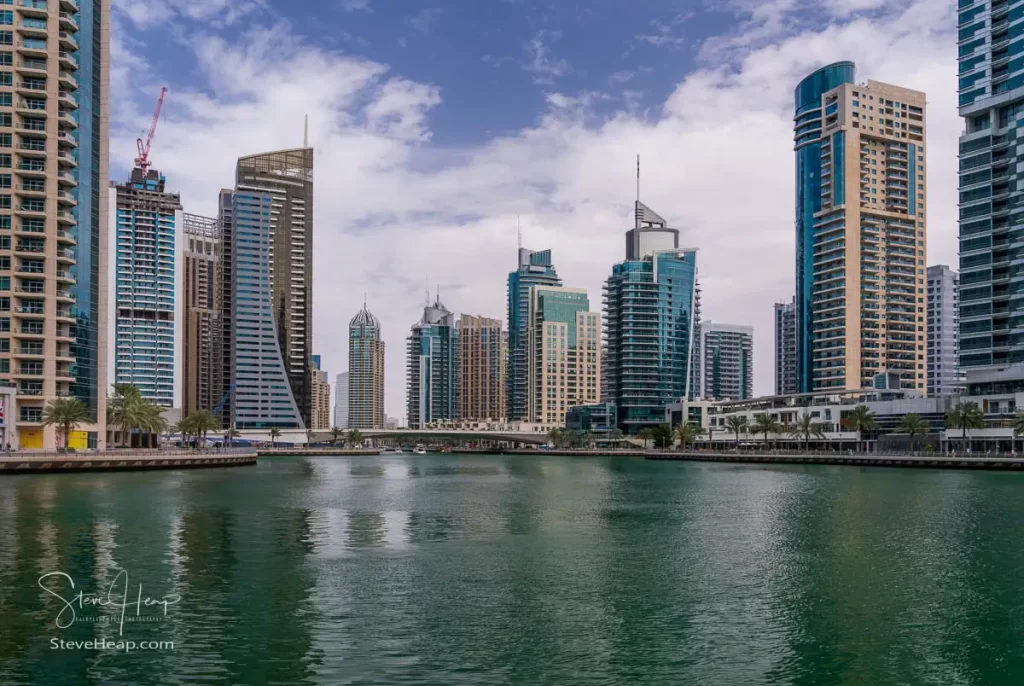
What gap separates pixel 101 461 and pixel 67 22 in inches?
2622

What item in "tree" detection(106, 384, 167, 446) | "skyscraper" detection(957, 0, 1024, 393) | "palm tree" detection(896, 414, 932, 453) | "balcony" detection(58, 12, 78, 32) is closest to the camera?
"balcony" detection(58, 12, 78, 32)

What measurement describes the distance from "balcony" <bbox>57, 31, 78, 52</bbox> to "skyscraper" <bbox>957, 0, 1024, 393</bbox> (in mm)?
168746

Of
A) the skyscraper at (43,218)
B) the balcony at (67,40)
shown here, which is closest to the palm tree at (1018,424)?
the skyscraper at (43,218)

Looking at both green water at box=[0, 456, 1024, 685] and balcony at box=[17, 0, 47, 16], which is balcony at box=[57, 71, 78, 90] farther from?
green water at box=[0, 456, 1024, 685]

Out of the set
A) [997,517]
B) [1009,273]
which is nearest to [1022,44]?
[1009,273]

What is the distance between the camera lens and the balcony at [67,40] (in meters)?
145

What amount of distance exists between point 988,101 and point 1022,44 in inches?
469

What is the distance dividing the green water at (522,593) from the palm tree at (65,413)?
48.3 m

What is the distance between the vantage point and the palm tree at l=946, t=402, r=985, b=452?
174750 millimetres

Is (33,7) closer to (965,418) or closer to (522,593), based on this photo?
(522,593)

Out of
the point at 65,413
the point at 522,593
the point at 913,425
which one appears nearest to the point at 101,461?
the point at 65,413

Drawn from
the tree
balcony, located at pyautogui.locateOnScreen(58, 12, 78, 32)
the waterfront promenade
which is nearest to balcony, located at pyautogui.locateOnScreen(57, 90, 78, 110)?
balcony, located at pyautogui.locateOnScreen(58, 12, 78, 32)

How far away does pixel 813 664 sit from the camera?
3356 centimetres

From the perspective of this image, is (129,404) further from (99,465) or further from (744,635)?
(744,635)
